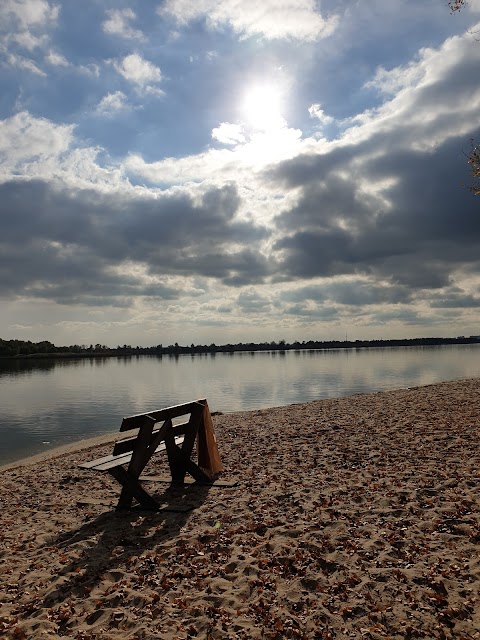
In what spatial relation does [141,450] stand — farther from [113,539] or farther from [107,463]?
[113,539]

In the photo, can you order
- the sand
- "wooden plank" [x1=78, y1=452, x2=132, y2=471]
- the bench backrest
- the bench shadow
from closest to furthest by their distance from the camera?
the sand → the bench shadow → the bench backrest → "wooden plank" [x1=78, y1=452, x2=132, y2=471]

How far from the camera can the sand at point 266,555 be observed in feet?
17.3

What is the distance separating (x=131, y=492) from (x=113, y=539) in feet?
4.54

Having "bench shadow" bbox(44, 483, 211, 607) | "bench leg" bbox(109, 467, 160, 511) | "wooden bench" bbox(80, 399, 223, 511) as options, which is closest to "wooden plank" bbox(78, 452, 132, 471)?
"wooden bench" bbox(80, 399, 223, 511)

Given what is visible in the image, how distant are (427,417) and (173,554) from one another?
12903mm

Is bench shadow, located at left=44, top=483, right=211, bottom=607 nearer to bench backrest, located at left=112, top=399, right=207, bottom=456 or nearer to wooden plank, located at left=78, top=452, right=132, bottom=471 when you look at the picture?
wooden plank, located at left=78, top=452, right=132, bottom=471

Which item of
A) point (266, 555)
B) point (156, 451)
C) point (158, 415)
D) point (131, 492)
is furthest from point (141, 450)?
point (266, 555)

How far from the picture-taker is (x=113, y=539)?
799 cm

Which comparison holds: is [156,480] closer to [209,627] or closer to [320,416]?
[209,627]

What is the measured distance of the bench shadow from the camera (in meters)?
6.52

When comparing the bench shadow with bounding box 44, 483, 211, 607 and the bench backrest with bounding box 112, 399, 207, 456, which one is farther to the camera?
the bench backrest with bounding box 112, 399, 207, 456

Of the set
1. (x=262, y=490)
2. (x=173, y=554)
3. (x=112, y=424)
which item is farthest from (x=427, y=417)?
(x=112, y=424)

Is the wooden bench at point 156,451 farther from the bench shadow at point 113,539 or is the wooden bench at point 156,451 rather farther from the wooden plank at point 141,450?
the bench shadow at point 113,539

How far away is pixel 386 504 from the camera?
8.32 metres
